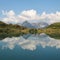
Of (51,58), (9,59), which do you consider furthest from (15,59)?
(51,58)

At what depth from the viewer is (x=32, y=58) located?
4188 cm

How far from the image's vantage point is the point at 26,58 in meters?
41.9

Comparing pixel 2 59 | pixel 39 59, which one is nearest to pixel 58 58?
pixel 39 59

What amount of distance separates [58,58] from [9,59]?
1024cm

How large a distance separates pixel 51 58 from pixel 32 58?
157 inches

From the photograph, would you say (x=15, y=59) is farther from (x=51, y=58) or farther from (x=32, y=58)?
(x=51, y=58)

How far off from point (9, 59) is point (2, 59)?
150 centimetres

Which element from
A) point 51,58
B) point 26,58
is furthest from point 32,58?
point 51,58

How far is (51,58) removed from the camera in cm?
4178

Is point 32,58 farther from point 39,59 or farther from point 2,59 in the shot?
point 2,59

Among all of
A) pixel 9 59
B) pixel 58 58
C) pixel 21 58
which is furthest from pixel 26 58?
pixel 58 58

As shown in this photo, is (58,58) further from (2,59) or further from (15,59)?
(2,59)

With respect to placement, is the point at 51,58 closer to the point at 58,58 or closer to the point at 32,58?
the point at 58,58

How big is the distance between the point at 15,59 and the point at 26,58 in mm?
2639
